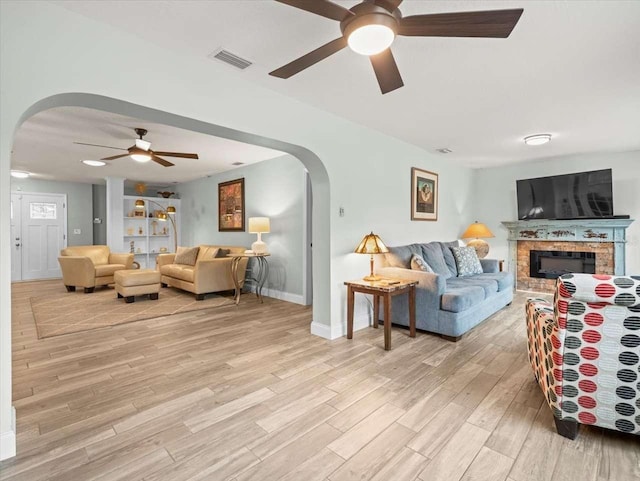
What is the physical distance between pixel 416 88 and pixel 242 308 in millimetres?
3666

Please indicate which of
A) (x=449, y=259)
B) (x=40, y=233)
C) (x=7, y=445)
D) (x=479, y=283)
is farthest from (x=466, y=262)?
(x=40, y=233)

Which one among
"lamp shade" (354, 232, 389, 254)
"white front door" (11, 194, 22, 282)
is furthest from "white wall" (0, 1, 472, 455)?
"white front door" (11, 194, 22, 282)

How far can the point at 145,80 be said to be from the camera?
214 cm

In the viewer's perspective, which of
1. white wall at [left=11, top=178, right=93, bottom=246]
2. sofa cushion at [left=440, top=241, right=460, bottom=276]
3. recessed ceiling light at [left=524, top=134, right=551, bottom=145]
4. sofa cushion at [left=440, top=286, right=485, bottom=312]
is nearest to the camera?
sofa cushion at [left=440, top=286, right=485, bottom=312]

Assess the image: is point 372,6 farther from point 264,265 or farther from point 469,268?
point 264,265

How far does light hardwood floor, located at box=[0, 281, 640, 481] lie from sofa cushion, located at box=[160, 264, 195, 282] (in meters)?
2.00

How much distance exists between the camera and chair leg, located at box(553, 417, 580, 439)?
5.86 ft

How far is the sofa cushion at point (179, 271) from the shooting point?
17.8ft

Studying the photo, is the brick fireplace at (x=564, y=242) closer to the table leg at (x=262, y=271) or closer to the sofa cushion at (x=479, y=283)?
the sofa cushion at (x=479, y=283)

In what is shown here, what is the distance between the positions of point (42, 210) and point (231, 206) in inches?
194

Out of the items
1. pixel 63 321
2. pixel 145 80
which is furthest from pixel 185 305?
pixel 145 80

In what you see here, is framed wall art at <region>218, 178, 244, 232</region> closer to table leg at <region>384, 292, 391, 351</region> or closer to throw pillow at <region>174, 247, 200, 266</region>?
throw pillow at <region>174, 247, 200, 266</region>

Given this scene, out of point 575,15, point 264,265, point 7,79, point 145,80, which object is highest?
point 575,15

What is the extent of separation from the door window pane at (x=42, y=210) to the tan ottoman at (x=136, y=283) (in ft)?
13.8
